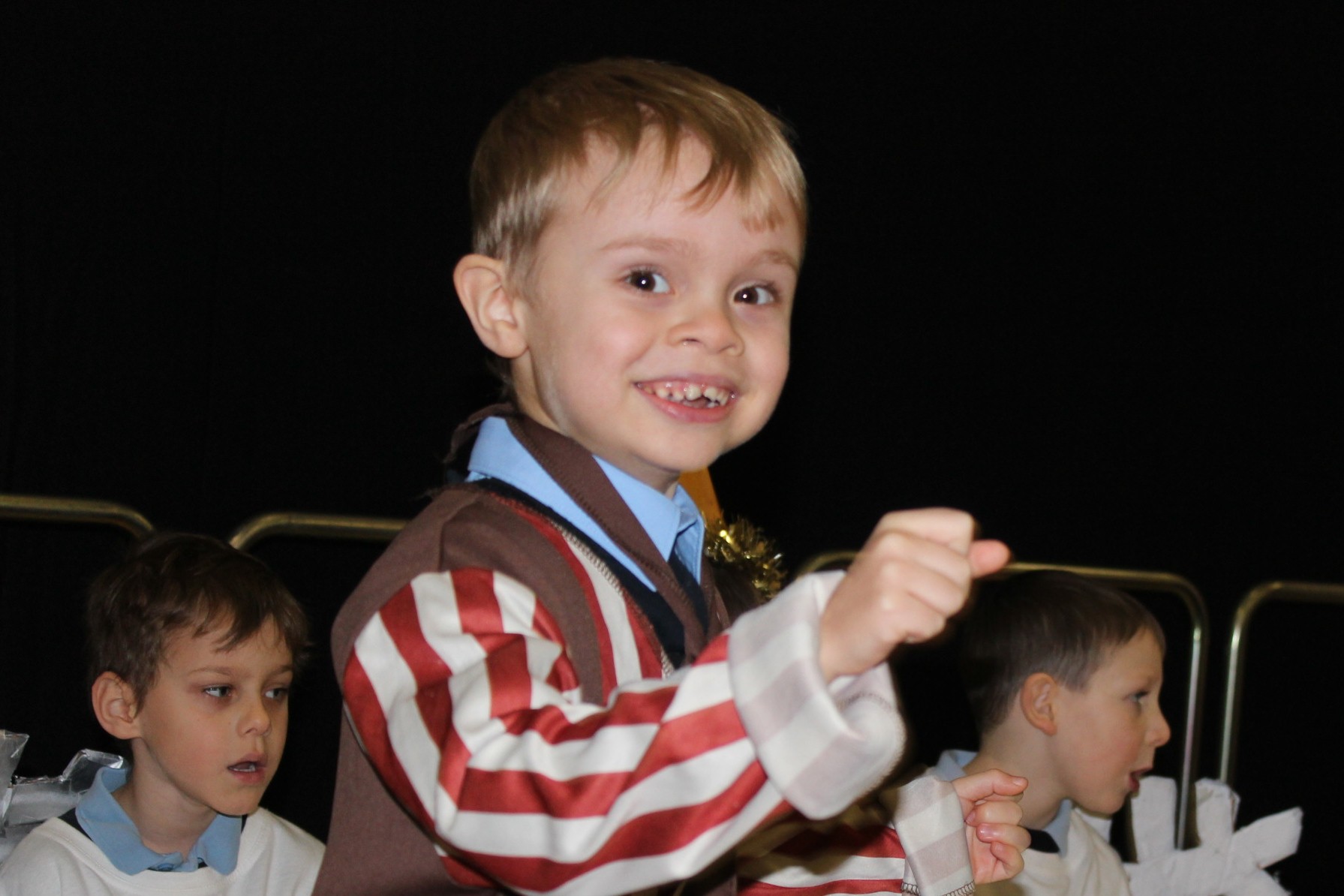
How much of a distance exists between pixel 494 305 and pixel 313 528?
160cm

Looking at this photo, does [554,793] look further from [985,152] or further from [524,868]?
[985,152]

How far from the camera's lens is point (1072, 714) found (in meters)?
2.89

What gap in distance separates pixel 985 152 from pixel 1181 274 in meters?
0.80

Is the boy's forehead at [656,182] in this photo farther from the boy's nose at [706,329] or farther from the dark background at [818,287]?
the dark background at [818,287]

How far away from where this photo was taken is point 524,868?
91 centimetres

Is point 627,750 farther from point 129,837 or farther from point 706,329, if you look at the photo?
point 129,837

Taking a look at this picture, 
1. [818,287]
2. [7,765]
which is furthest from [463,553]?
[818,287]

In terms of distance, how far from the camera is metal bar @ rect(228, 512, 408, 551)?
277 cm

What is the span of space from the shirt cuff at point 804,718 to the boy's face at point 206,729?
1618 millimetres

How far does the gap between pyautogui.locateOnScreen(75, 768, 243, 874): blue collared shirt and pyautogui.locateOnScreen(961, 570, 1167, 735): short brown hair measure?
5.10ft

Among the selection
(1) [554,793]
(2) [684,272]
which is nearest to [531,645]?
(1) [554,793]

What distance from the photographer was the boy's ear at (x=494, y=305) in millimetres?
1353

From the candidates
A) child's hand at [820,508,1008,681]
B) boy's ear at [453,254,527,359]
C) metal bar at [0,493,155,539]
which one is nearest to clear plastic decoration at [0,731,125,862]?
metal bar at [0,493,155,539]

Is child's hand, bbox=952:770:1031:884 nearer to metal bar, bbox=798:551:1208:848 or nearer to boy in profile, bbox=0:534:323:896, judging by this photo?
boy in profile, bbox=0:534:323:896
